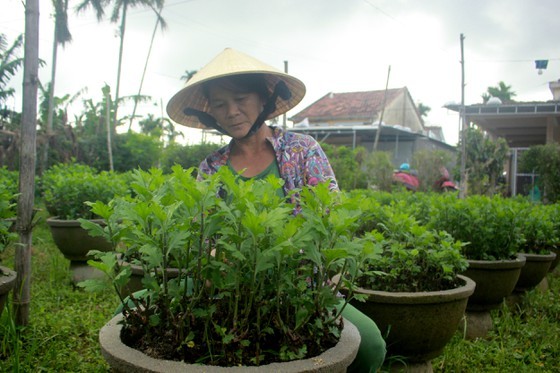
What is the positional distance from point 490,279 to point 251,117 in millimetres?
2233

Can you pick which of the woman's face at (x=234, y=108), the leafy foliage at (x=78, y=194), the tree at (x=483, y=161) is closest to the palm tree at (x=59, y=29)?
the leafy foliage at (x=78, y=194)

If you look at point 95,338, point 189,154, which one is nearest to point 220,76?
point 95,338

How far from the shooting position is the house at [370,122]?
20.4 meters

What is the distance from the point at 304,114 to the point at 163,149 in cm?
→ 1625

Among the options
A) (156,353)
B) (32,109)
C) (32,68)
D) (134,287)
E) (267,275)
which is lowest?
(134,287)

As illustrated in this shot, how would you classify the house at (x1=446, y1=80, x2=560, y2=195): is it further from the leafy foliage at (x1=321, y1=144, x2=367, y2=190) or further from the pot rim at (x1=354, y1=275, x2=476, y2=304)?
the pot rim at (x1=354, y1=275, x2=476, y2=304)

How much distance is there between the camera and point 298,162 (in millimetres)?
2650

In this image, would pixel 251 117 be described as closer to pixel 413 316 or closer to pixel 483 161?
pixel 413 316

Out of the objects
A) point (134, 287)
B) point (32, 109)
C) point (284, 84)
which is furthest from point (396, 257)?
point (32, 109)

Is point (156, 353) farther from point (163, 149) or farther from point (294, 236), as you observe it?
point (163, 149)

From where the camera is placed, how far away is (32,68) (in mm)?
3107

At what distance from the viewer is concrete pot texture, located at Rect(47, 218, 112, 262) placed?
15.1ft

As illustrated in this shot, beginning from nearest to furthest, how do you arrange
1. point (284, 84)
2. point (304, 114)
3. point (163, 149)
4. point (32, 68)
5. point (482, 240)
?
point (284, 84)
point (32, 68)
point (482, 240)
point (163, 149)
point (304, 114)

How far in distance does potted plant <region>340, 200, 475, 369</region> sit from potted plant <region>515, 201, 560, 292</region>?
1857 mm
